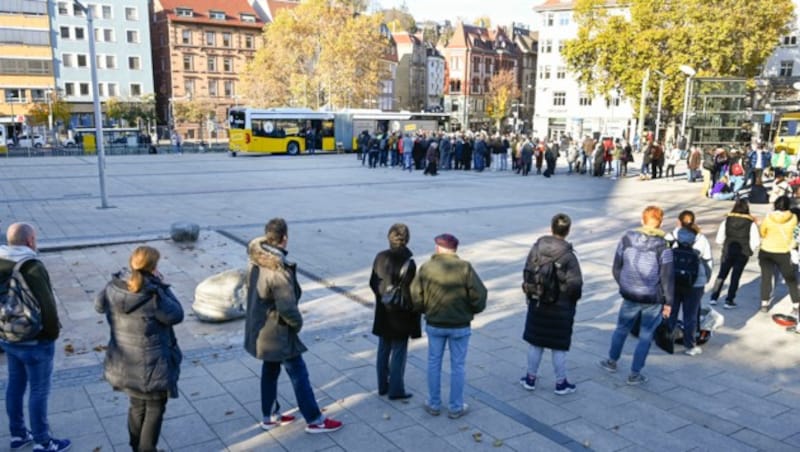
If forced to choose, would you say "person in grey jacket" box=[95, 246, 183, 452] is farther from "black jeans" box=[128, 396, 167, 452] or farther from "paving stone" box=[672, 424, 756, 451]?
"paving stone" box=[672, 424, 756, 451]

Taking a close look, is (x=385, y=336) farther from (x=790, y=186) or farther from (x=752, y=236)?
(x=790, y=186)

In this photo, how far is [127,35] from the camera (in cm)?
6750

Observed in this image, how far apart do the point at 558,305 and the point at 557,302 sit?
0.11 ft

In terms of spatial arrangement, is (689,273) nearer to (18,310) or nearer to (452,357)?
(452,357)

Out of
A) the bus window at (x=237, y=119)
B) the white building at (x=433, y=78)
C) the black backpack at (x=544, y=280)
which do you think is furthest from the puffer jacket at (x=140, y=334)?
the white building at (x=433, y=78)

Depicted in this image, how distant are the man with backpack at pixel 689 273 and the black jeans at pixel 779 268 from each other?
5.88 ft

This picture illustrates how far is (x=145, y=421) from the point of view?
163 inches

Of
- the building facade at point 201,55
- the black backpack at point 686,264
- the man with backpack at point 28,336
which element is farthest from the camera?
the building facade at point 201,55

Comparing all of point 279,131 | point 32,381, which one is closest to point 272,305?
point 32,381

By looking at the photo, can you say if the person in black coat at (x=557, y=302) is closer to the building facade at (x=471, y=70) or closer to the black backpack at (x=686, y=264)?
the black backpack at (x=686, y=264)

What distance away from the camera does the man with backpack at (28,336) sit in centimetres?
422

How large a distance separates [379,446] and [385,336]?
0.94 m

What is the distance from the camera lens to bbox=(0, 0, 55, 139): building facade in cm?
6159

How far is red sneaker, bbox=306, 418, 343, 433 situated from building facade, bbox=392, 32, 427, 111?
290 ft
